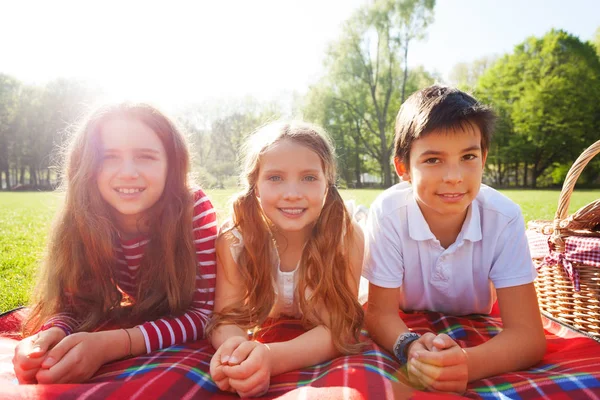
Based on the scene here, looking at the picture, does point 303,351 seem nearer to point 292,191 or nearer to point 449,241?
point 292,191

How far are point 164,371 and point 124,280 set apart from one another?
85cm

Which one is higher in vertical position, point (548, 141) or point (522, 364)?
point (548, 141)

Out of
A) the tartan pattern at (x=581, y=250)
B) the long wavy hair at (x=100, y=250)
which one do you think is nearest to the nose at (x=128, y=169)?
the long wavy hair at (x=100, y=250)

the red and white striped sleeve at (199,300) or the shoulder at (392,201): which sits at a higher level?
the shoulder at (392,201)

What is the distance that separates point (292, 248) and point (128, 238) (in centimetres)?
85

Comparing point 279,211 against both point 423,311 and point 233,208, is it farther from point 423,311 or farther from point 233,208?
point 423,311

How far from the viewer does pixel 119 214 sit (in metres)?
2.41

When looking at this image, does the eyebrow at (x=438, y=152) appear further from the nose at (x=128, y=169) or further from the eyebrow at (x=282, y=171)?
the nose at (x=128, y=169)

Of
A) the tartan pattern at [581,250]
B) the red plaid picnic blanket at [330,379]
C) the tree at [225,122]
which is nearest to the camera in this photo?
the red plaid picnic blanket at [330,379]

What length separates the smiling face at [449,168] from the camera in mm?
2027

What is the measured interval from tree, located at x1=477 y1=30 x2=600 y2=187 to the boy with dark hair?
28.9m

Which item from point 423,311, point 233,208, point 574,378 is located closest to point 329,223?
point 233,208

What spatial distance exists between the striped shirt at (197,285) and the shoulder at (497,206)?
135cm

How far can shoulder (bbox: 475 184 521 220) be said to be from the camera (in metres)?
2.21
